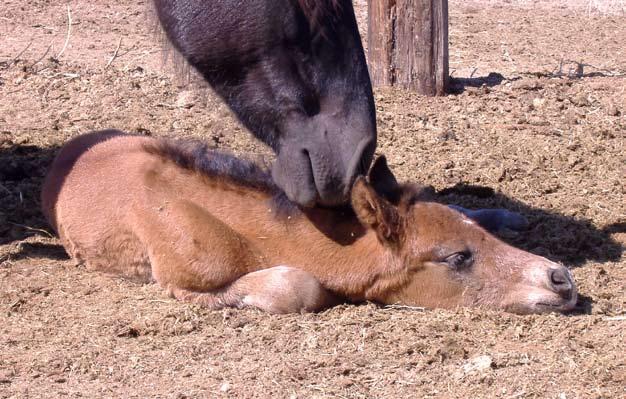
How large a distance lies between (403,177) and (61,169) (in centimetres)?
208

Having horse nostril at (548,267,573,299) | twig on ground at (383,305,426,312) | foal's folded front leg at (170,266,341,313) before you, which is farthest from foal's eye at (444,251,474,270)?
foal's folded front leg at (170,266,341,313)

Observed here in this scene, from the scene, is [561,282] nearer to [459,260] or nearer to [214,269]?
[459,260]

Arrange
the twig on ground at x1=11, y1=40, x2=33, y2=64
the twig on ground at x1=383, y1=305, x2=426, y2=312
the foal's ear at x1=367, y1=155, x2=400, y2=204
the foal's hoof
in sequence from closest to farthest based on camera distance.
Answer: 1. the twig on ground at x1=383, y1=305, x2=426, y2=312
2. the foal's ear at x1=367, y1=155, x2=400, y2=204
3. the foal's hoof
4. the twig on ground at x1=11, y1=40, x2=33, y2=64

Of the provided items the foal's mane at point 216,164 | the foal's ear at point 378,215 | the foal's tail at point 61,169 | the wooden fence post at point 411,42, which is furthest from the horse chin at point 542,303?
the wooden fence post at point 411,42

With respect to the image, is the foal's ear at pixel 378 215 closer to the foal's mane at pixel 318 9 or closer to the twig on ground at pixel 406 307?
the twig on ground at pixel 406 307

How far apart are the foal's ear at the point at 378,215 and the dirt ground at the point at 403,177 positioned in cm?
34

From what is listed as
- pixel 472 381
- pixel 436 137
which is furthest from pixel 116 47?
pixel 472 381

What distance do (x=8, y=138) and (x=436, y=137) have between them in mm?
3017

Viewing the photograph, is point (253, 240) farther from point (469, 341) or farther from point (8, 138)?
point (8, 138)

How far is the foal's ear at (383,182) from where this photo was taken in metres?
4.36

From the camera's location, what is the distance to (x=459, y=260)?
4.20m

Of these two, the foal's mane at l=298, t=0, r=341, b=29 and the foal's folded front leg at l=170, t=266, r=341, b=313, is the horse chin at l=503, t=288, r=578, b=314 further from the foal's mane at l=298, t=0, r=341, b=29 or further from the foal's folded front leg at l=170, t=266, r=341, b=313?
the foal's mane at l=298, t=0, r=341, b=29

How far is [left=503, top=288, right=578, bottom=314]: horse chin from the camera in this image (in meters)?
4.06

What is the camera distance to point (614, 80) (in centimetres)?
775
